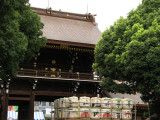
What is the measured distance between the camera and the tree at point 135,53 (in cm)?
1697

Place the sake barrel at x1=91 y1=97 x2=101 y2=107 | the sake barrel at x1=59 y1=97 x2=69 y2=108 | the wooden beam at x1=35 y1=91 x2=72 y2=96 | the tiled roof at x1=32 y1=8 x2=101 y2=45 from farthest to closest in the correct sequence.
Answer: the tiled roof at x1=32 y1=8 x2=101 y2=45 → the wooden beam at x1=35 y1=91 x2=72 y2=96 → the sake barrel at x1=91 y1=97 x2=101 y2=107 → the sake barrel at x1=59 y1=97 x2=69 y2=108

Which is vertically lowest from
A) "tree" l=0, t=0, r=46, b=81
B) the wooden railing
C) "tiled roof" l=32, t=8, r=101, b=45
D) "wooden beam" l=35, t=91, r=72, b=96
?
"wooden beam" l=35, t=91, r=72, b=96

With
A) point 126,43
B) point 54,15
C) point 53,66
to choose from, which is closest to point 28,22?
point 126,43

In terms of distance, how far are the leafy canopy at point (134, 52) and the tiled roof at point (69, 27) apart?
15.8 feet

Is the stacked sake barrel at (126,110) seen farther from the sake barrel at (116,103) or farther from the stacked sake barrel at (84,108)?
the stacked sake barrel at (84,108)

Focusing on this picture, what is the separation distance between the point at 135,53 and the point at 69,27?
11.8m

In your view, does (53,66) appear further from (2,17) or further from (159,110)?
(2,17)

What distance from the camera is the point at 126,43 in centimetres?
1875

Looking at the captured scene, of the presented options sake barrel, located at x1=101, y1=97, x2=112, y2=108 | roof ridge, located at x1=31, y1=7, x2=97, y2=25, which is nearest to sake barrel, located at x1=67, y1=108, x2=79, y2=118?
sake barrel, located at x1=101, y1=97, x2=112, y2=108

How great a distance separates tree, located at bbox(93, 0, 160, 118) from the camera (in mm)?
16969

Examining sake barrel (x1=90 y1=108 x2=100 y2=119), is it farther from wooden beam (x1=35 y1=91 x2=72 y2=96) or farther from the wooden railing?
wooden beam (x1=35 y1=91 x2=72 y2=96)

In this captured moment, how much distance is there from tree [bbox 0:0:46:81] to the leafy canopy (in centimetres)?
557

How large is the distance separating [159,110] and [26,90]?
Answer: 33.8 feet

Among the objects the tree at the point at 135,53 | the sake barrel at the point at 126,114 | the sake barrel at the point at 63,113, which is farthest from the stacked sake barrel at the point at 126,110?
the tree at the point at 135,53
